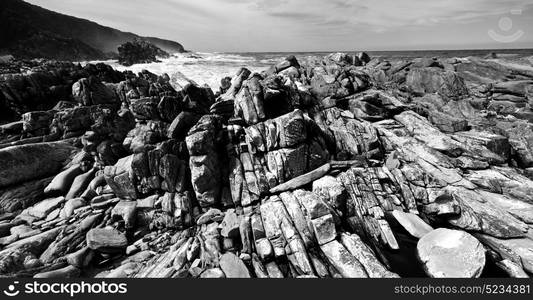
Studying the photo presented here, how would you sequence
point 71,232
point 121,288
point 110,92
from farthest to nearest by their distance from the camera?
point 110,92 < point 71,232 < point 121,288

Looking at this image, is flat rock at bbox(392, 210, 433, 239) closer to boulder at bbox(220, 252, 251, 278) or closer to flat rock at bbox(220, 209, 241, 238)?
boulder at bbox(220, 252, 251, 278)

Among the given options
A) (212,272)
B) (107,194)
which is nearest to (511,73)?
(212,272)

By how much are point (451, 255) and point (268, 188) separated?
45.0 feet

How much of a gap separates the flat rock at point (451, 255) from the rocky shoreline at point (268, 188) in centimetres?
10

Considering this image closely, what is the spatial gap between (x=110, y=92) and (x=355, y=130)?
32.6 meters

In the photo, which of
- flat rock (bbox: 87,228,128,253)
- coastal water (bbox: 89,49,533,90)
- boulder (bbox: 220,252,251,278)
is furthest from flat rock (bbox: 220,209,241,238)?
coastal water (bbox: 89,49,533,90)

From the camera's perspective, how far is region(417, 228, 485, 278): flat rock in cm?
1485

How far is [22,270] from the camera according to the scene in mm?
15484

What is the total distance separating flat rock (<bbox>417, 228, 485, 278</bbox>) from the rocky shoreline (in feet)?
0.34

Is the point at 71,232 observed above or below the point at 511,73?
below

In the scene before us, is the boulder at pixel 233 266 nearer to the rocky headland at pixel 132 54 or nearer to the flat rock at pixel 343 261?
the flat rock at pixel 343 261

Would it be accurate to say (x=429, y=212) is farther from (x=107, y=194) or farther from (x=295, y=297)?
(x=107, y=194)

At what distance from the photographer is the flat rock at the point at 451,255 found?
14852mm

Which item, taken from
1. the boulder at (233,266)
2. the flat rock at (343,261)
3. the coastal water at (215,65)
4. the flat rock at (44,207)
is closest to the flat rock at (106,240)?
the flat rock at (44,207)
